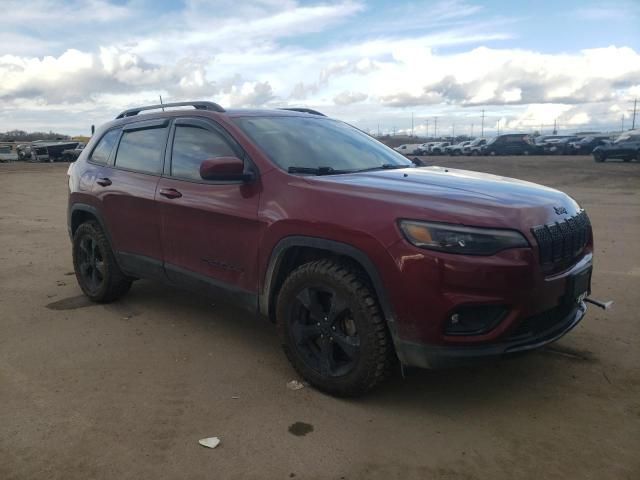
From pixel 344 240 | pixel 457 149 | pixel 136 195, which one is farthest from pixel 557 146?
pixel 344 240

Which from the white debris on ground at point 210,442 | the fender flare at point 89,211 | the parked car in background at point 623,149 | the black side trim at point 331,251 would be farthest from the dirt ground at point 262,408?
the parked car in background at point 623,149

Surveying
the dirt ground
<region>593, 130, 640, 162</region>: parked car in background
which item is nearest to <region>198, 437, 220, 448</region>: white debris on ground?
Result: the dirt ground

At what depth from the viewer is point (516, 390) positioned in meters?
3.57

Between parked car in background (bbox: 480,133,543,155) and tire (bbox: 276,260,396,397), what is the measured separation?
43.8 m

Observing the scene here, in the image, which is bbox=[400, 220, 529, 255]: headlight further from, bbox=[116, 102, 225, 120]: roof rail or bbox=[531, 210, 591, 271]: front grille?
bbox=[116, 102, 225, 120]: roof rail

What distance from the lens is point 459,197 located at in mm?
3148

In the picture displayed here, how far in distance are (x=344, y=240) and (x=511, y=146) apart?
4454cm

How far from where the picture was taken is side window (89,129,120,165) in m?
5.29

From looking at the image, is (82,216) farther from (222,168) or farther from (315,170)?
(315,170)

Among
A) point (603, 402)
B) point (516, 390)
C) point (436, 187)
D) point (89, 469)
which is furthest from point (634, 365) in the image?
point (89, 469)

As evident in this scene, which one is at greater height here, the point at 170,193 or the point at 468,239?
the point at 170,193

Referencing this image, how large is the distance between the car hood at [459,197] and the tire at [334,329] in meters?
0.48

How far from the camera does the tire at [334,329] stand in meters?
3.18

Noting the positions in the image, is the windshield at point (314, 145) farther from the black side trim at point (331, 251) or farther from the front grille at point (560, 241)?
the front grille at point (560, 241)
